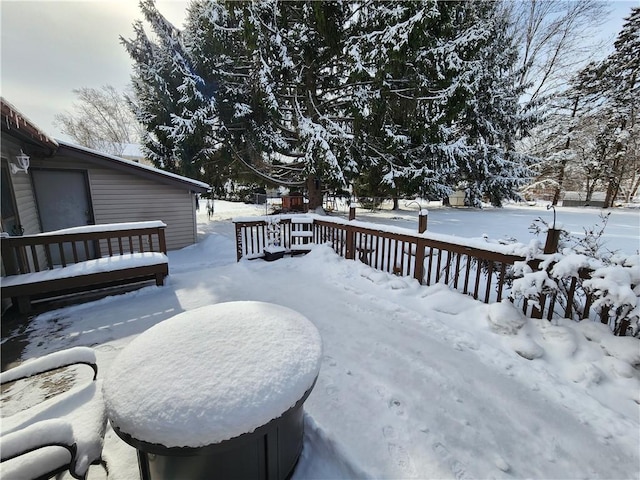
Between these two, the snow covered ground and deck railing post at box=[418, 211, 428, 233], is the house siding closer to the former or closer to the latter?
the snow covered ground

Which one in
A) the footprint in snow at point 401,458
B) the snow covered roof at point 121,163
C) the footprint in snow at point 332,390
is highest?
the snow covered roof at point 121,163

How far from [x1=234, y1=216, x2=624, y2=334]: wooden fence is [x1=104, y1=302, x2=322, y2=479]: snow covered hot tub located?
2.76m

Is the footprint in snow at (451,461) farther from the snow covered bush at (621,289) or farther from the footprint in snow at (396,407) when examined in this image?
the snow covered bush at (621,289)

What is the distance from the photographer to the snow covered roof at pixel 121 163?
595 centimetres

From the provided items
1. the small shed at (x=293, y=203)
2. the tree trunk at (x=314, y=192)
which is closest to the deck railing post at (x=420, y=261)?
the tree trunk at (x=314, y=192)

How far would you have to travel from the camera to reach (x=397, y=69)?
7.76m

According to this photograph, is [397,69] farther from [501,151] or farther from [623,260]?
[501,151]

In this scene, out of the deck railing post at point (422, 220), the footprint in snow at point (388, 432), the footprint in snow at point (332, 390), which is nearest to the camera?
the footprint in snow at point (388, 432)

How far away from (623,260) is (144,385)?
3870 mm

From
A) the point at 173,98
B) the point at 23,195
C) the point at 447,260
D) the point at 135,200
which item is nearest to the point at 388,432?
the point at 447,260

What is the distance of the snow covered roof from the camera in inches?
234

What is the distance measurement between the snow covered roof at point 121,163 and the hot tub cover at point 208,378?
21.5ft

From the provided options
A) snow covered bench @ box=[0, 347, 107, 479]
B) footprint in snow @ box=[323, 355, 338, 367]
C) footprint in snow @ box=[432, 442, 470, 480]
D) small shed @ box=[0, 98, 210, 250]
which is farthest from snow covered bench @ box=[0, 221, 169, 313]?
footprint in snow @ box=[432, 442, 470, 480]

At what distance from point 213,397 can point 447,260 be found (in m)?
3.64
